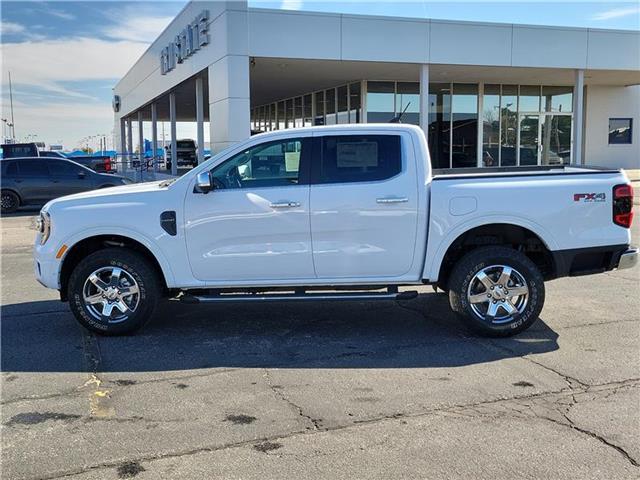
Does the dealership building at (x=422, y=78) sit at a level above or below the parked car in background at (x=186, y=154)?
above

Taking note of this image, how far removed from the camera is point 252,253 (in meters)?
5.90

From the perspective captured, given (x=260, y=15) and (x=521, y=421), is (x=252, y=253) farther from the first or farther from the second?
(x=260, y=15)

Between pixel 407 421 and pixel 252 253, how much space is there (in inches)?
93.4

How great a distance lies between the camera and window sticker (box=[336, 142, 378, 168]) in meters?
6.04

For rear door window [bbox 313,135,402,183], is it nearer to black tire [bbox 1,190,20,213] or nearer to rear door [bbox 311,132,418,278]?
rear door [bbox 311,132,418,278]

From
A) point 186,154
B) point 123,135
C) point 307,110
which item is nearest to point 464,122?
point 307,110

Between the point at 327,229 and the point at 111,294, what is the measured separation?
7.03 ft

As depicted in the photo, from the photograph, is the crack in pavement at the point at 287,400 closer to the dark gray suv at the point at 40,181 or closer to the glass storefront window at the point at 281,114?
the dark gray suv at the point at 40,181

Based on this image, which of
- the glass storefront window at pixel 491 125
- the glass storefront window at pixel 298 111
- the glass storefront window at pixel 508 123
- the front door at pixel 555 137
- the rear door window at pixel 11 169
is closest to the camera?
the rear door window at pixel 11 169

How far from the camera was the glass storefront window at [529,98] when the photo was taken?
27.6 m

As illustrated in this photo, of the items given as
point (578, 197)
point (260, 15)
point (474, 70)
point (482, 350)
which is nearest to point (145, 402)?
point (482, 350)

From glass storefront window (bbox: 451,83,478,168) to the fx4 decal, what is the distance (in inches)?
819

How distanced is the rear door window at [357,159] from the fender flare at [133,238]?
5.37 ft

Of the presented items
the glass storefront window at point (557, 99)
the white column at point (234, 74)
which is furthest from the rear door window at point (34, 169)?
the glass storefront window at point (557, 99)
